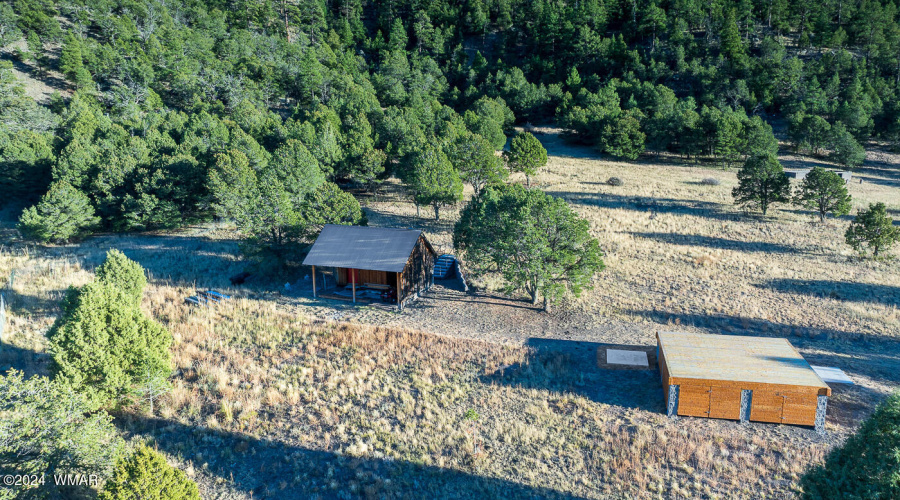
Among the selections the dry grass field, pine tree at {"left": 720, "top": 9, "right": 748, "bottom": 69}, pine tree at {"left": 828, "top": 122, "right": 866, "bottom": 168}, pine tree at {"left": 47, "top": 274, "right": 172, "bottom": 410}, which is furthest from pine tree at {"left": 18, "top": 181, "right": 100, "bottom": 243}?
pine tree at {"left": 720, "top": 9, "right": 748, "bottom": 69}

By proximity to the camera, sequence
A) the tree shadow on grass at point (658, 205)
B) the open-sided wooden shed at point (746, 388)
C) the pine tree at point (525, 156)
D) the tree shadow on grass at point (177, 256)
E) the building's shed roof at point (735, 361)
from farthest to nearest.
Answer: the pine tree at point (525, 156), the tree shadow on grass at point (658, 205), the tree shadow on grass at point (177, 256), the building's shed roof at point (735, 361), the open-sided wooden shed at point (746, 388)

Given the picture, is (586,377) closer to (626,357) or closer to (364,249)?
(626,357)

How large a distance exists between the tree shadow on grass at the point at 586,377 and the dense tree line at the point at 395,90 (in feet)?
53.2

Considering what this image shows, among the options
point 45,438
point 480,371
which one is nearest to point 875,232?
point 480,371

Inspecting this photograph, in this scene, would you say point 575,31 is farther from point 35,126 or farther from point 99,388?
point 99,388

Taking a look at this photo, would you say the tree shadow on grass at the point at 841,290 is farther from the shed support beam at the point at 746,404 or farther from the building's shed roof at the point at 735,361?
the shed support beam at the point at 746,404

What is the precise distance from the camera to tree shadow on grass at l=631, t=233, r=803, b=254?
34688 millimetres

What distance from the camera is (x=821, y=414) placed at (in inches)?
596

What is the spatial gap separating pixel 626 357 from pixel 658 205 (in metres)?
29.2

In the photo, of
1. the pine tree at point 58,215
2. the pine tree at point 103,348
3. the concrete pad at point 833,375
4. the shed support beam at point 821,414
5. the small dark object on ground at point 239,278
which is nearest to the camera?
the pine tree at point 103,348

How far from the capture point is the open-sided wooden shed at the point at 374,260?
25156 mm

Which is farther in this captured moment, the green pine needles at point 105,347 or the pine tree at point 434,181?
the pine tree at point 434,181

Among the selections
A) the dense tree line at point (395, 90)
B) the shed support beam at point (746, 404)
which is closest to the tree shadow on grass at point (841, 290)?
the shed support beam at point (746, 404)

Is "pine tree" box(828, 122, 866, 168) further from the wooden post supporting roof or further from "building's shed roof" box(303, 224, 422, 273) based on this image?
the wooden post supporting roof
